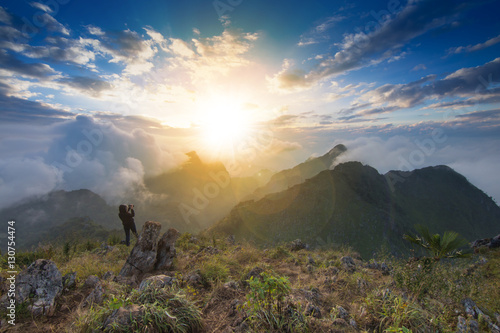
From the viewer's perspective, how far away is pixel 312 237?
299 ft

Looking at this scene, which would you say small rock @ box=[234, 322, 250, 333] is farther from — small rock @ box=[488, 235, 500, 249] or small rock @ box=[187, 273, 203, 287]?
small rock @ box=[488, 235, 500, 249]

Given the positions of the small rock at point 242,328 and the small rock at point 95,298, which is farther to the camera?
the small rock at point 95,298

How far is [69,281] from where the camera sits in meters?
6.07

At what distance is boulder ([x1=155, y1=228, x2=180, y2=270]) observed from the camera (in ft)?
27.4

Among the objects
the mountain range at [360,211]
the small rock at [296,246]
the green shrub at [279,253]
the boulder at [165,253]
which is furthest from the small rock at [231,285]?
the mountain range at [360,211]

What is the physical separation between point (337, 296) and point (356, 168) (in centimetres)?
14556

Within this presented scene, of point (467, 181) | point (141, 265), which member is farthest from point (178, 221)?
point (467, 181)

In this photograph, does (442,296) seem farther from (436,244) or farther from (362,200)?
(362,200)

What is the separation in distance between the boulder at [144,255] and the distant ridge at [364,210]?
6331 cm

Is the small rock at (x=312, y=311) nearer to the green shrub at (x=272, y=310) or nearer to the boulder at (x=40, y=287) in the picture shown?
the green shrub at (x=272, y=310)

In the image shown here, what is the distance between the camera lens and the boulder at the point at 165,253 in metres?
8.35

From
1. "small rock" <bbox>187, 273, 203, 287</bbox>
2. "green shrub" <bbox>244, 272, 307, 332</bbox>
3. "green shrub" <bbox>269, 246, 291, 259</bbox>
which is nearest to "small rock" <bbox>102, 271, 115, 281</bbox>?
"small rock" <bbox>187, 273, 203, 287</bbox>

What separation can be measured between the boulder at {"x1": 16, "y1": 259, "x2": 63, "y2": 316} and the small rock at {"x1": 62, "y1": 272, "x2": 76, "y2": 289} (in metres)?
0.38

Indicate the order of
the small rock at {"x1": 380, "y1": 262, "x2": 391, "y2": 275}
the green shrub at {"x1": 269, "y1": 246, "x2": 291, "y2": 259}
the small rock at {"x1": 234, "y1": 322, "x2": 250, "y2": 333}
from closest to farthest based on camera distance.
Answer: the small rock at {"x1": 234, "y1": 322, "x2": 250, "y2": 333} < the small rock at {"x1": 380, "y1": 262, "x2": 391, "y2": 275} < the green shrub at {"x1": 269, "y1": 246, "x2": 291, "y2": 259}
